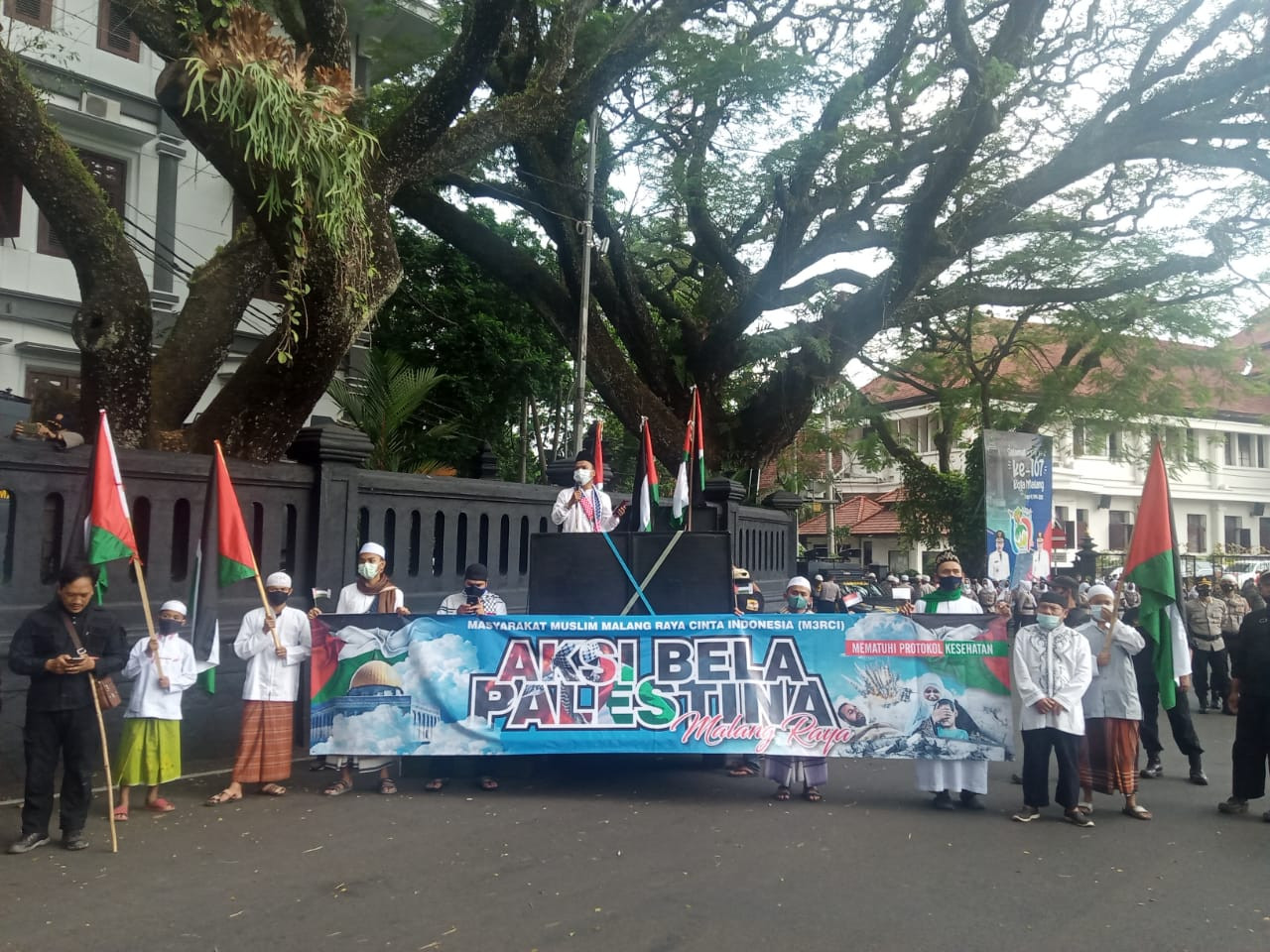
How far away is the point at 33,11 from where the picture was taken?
16.1m

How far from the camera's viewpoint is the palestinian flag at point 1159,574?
313 inches

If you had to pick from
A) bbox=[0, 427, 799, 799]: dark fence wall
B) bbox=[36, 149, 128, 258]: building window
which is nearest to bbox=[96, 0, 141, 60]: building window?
bbox=[36, 149, 128, 258]: building window

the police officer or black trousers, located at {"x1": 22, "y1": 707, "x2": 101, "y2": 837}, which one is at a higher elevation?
the police officer

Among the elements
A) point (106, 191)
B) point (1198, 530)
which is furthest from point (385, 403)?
point (1198, 530)

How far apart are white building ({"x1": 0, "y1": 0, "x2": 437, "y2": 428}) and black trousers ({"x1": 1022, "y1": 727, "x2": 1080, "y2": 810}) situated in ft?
39.5

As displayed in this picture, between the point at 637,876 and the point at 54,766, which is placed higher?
the point at 54,766

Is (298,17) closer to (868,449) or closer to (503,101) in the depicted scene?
(503,101)

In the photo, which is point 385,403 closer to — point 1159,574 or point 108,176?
point 108,176

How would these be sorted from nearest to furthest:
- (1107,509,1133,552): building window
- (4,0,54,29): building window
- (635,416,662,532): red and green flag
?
(635,416,662,532): red and green flag, (4,0,54,29): building window, (1107,509,1133,552): building window

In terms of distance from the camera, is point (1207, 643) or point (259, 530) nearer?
point (259, 530)

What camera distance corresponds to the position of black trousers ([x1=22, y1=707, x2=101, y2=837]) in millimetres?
6285

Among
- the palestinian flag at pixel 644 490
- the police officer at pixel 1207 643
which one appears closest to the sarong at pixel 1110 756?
the palestinian flag at pixel 644 490

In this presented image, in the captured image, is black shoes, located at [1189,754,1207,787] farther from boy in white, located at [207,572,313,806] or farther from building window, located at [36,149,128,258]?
building window, located at [36,149,128,258]

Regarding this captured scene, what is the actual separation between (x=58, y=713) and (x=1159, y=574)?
24.1ft
